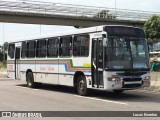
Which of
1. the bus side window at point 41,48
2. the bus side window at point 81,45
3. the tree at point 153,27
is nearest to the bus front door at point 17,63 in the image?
the bus side window at point 41,48

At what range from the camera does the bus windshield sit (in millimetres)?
14773

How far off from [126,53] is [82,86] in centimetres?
254

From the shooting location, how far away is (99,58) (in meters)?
15.2

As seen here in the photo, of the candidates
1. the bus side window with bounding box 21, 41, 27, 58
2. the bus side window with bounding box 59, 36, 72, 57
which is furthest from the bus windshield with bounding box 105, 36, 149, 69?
the bus side window with bounding box 21, 41, 27, 58

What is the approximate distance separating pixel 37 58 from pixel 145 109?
9515 mm

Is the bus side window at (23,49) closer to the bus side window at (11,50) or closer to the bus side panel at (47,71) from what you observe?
the bus side window at (11,50)

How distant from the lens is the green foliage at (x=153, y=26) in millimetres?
61312

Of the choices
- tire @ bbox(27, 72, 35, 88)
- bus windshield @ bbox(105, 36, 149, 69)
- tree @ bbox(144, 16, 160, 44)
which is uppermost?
tree @ bbox(144, 16, 160, 44)

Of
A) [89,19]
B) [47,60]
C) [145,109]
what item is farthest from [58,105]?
[89,19]

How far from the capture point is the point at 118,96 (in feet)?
53.7

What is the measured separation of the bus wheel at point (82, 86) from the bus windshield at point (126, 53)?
1.85 m

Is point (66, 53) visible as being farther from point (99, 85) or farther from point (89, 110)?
point (89, 110)

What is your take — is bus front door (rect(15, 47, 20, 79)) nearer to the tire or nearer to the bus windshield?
the tire

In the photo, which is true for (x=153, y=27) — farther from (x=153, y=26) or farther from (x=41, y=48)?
(x=41, y=48)
